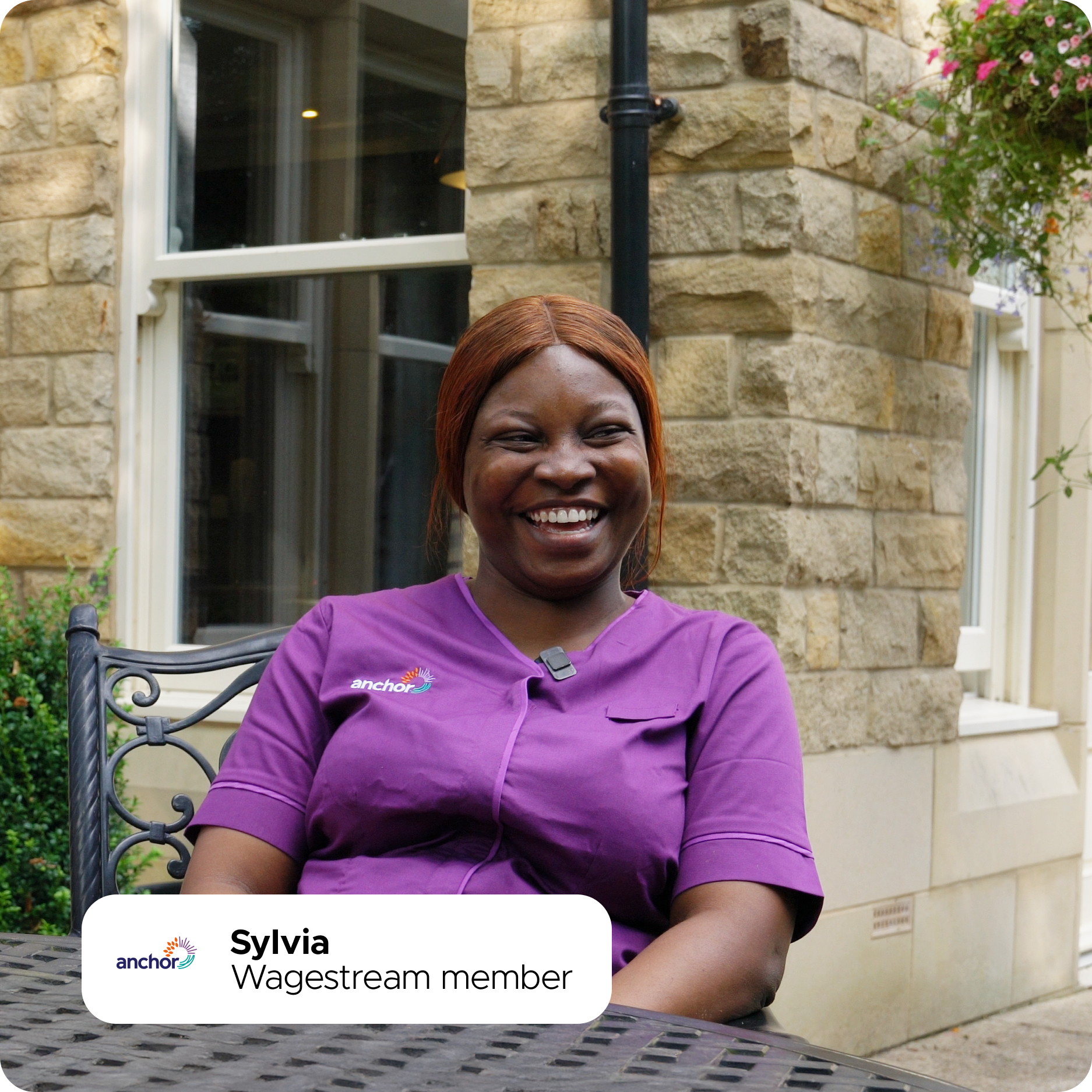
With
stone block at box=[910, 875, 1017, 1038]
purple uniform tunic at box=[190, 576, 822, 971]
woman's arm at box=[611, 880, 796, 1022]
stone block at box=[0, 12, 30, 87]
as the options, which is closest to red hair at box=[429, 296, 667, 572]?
purple uniform tunic at box=[190, 576, 822, 971]

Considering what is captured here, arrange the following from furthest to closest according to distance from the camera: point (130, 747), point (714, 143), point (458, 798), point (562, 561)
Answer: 1. point (714, 143)
2. point (130, 747)
3. point (562, 561)
4. point (458, 798)

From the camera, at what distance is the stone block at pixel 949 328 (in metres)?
4.17

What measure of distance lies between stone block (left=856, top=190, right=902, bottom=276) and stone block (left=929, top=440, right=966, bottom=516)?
1.76ft

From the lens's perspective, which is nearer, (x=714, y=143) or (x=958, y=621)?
(x=714, y=143)

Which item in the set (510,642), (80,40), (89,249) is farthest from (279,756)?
(80,40)

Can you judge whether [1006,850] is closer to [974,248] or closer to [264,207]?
[974,248]

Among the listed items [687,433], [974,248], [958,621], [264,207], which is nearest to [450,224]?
[264,207]

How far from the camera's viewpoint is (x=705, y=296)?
11.8ft

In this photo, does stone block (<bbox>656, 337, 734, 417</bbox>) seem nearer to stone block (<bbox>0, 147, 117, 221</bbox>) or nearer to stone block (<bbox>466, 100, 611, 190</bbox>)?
stone block (<bbox>466, 100, 611, 190</bbox>)

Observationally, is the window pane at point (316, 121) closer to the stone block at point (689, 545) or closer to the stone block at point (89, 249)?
the stone block at point (89, 249)

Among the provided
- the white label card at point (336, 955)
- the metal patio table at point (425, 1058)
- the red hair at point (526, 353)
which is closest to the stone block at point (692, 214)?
the red hair at point (526, 353)

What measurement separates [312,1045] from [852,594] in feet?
9.55

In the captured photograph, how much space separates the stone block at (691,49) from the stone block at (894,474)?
971mm

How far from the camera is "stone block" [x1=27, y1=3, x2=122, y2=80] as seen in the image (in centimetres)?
453
